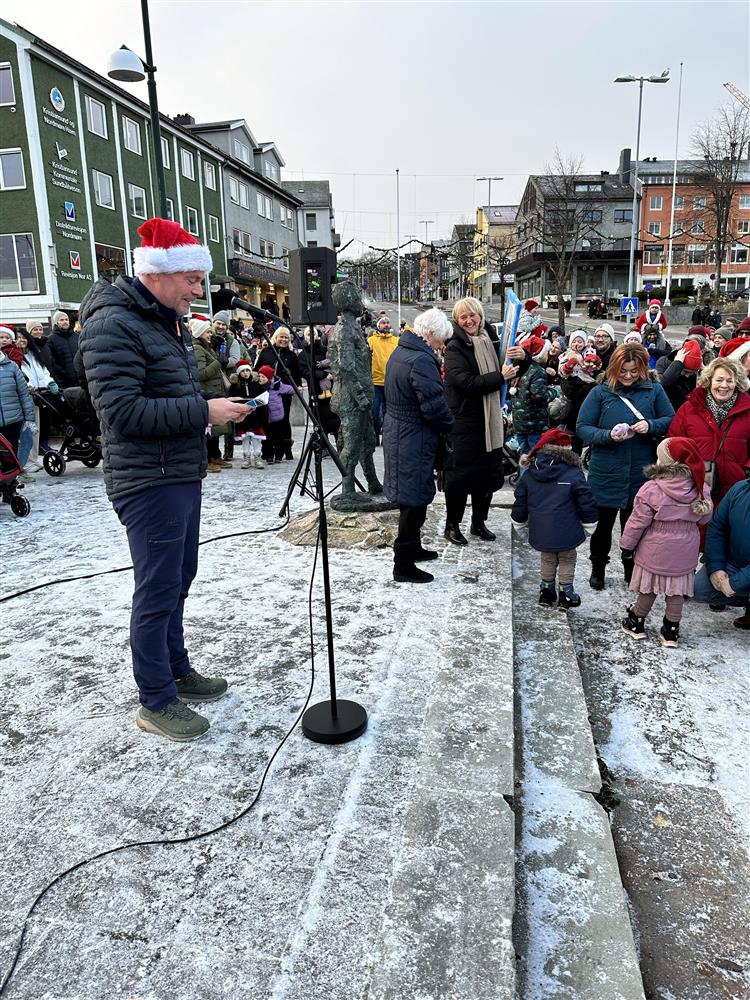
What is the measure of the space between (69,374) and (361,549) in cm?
671

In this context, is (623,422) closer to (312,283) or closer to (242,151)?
(312,283)

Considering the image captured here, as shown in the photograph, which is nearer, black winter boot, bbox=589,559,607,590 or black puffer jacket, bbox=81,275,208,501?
black puffer jacket, bbox=81,275,208,501

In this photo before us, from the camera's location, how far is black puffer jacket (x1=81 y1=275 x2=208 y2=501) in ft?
8.38

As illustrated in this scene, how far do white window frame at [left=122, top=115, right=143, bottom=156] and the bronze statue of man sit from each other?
2379cm

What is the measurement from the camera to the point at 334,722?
9.48ft

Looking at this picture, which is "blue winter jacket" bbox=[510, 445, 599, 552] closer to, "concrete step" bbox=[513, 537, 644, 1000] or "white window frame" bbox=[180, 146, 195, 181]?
Result: "concrete step" bbox=[513, 537, 644, 1000]

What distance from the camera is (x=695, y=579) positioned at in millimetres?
4645

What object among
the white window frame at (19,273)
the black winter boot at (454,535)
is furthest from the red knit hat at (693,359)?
the white window frame at (19,273)

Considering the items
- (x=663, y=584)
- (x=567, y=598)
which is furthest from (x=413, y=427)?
(x=663, y=584)

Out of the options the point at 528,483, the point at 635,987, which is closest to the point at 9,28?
the point at 528,483

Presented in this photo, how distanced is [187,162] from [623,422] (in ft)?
100

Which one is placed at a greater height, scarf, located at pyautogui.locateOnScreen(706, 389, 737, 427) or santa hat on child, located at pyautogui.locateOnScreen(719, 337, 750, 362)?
santa hat on child, located at pyautogui.locateOnScreen(719, 337, 750, 362)

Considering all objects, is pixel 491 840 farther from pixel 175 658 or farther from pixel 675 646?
pixel 675 646

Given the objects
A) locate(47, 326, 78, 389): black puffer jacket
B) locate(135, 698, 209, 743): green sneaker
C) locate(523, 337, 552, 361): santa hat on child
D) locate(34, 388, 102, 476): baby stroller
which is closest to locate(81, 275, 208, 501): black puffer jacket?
locate(135, 698, 209, 743): green sneaker
